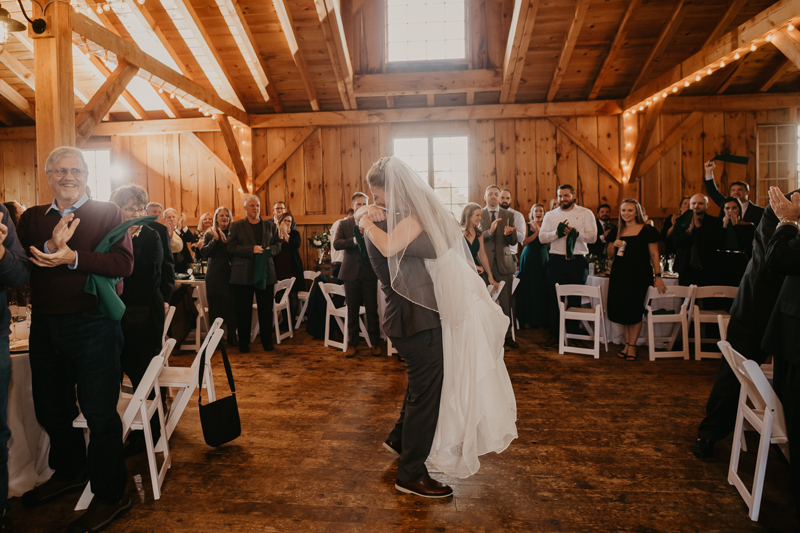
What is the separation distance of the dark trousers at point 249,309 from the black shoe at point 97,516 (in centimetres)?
302

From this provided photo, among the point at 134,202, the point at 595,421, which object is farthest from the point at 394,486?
the point at 134,202

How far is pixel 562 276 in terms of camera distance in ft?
17.3

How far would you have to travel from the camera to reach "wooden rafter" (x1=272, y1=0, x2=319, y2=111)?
615 cm

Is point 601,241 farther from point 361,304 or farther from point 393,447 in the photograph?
point 393,447

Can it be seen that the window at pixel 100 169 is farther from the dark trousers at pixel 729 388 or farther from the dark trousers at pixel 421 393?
the dark trousers at pixel 729 388

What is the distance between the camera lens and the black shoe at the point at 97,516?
6.57 feet

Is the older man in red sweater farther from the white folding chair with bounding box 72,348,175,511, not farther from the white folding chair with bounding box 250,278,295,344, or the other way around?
the white folding chair with bounding box 250,278,295,344

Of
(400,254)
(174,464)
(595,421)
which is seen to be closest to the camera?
(400,254)

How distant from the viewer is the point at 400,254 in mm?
2164

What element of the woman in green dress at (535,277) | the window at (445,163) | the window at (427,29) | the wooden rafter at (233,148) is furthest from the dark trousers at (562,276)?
the wooden rafter at (233,148)

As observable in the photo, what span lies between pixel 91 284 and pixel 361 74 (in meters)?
6.76

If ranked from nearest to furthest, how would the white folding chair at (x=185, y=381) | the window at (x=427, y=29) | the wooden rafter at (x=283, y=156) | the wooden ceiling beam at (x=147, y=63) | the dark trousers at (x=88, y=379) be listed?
1. the dark trousers at (x=88, y=379)
2. the white folding chair at (x=185, y=381)
3. the wooden ceiling beam at (x=147, y=63)
4. the window at (x=427, y=29)
5. the wooden rafter at (x=283, y=156)

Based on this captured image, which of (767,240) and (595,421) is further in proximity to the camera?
(595,421)

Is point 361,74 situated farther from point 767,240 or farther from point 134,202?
point 767,240
